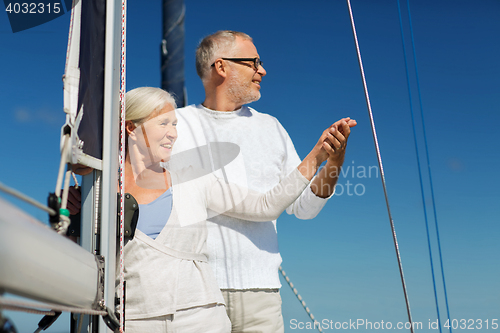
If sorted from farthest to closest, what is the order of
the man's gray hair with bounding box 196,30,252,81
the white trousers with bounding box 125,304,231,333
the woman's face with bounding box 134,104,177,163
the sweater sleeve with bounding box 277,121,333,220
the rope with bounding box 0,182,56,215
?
the man's gray hair with bounding box 196,30,252,81
the sweater sleeve with bounding box 277,121,333,220
the woman's face with bounding box 134,104,177,163
the white trousers with bounding box 125,304,231,333
the rope with bounding box 0,182,56,215

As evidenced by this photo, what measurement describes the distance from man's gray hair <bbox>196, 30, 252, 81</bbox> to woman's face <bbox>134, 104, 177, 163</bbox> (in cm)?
53

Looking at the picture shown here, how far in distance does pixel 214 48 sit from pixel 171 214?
84 cm

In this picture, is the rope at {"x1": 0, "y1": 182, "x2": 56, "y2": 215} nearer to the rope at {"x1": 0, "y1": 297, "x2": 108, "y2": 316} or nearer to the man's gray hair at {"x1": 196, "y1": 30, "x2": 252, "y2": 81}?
the rope at {"x1": 0, "y1": 297, "x2": 108, "y2": 316}

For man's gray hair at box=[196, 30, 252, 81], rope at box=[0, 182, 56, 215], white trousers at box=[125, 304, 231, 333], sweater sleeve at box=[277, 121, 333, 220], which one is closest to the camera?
rope at box=[0, 182, 56, 215]

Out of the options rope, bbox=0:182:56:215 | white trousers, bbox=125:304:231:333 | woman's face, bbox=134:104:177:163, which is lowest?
white trousers, bbox=125:304:231:333

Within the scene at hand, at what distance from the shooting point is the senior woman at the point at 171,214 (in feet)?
3.66

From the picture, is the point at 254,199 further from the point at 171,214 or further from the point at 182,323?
the point at 182,323

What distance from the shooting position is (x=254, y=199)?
1.41 meters

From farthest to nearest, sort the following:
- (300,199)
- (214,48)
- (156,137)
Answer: (214,48)
(300,199)
(156,137)

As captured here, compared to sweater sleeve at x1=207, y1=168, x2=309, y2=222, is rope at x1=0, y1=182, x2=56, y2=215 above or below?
below

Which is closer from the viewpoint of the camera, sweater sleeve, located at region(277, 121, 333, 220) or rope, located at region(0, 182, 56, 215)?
rope, located at region(0, 182, 56, 215)

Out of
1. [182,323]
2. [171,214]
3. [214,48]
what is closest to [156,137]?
[171,214]

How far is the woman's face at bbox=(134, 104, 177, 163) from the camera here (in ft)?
4.29

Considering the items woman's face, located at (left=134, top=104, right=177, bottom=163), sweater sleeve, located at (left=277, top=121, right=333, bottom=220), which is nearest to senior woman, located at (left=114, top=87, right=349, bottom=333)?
woman's face, located at (left=134, top=104, right=177, bottom=163)
